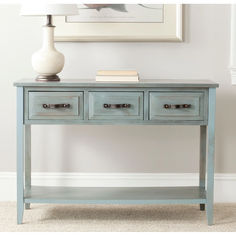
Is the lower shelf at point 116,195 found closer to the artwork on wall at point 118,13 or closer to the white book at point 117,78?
the white book at point 117,78

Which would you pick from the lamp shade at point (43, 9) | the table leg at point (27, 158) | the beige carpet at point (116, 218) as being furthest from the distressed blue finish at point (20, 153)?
the lamp shade at point (43, 9)

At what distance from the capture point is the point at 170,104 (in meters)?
3.35

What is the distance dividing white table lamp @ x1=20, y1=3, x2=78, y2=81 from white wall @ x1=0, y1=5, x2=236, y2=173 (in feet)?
1.26

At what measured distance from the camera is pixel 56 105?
3340 millimetres

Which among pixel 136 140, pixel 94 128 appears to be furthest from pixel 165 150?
pixel 94 128

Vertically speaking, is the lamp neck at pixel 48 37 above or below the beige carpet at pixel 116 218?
above

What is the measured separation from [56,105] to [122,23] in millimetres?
833

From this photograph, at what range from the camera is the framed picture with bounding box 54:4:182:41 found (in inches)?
151

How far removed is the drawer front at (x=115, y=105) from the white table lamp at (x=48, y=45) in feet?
0.99

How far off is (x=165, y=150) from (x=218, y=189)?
443mm

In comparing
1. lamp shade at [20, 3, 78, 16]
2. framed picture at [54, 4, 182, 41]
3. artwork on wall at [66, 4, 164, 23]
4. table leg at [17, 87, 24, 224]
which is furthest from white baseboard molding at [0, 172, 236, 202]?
lamp shade at [20, 3, 78, 16]

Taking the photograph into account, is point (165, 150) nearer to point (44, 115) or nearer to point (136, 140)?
point (136, 140)

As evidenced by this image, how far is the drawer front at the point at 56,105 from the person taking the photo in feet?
11.0

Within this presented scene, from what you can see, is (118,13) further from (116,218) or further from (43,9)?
(116,218)
